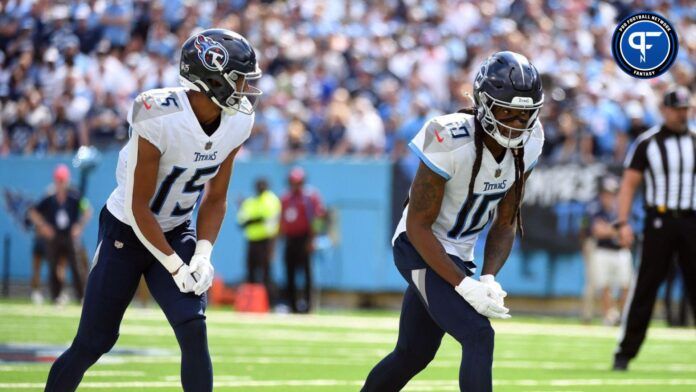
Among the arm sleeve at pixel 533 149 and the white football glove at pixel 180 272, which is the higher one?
the arm sleeve at pixel 533 149

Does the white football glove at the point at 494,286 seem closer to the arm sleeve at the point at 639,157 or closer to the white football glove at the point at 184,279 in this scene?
the white football glove at the point at 184,279

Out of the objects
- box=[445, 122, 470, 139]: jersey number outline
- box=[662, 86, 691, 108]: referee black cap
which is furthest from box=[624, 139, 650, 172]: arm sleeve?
box=[445, 122, 470, 139]: jersey number outline

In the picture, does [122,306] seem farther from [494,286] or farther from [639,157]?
[639,157]

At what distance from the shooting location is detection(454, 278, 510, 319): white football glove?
546 cm

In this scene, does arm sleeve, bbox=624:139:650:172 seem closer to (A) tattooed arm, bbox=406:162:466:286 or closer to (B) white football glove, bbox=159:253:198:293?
(A) tattooed arm, bbox=406:162:466:286

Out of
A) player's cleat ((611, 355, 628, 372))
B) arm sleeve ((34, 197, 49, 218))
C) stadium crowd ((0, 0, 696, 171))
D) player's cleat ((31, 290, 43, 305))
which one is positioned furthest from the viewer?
player's cleat ((31, 290, 43, 305))

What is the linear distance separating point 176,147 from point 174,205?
0.31 m

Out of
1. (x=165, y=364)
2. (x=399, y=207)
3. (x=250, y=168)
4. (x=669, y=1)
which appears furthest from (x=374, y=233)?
(x=165, y=364)

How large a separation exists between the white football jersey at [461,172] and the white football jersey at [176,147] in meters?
0.85

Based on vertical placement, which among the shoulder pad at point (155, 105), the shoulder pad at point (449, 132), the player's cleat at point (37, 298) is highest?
the shoulder pad at point (155, 105)

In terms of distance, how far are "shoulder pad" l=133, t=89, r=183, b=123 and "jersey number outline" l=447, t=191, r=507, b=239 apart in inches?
50.0

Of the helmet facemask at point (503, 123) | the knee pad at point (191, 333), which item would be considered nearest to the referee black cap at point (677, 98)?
the helmet facemask at point (503, 123)

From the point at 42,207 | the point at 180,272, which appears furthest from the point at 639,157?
the point at 42,207

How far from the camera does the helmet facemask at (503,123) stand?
5.52 metres
